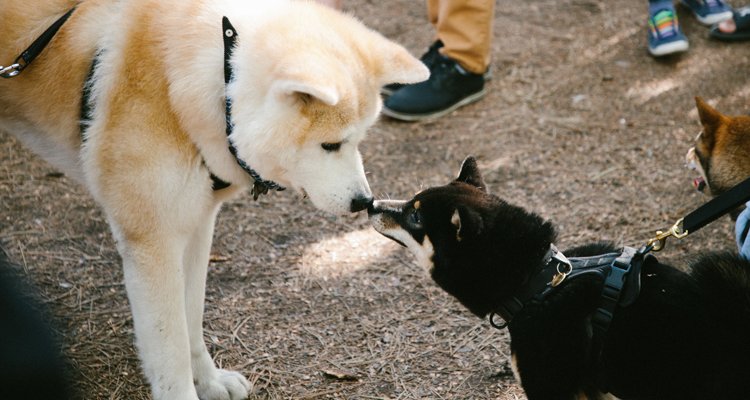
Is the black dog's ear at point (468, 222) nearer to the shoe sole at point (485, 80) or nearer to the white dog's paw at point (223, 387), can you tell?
the white dog's paw at point (223, 387)

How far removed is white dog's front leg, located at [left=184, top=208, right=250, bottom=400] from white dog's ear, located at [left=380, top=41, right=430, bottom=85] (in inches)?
30.2

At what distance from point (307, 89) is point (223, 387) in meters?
1.28

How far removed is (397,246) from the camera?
372 centimetres

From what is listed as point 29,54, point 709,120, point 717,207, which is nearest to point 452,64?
point 709,120

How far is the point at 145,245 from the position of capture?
2.26 metres

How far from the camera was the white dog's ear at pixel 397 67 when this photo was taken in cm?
242

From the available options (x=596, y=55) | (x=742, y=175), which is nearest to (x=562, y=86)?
(x=596, y=55)

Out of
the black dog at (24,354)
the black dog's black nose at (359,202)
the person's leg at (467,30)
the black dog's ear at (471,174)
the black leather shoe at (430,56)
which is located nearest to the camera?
the black dog at (24,354)

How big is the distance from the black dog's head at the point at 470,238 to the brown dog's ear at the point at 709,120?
103cm

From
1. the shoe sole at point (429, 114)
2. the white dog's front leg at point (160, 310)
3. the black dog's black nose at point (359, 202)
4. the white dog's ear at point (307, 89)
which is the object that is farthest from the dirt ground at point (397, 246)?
the white dog's ear at point (307, 89)

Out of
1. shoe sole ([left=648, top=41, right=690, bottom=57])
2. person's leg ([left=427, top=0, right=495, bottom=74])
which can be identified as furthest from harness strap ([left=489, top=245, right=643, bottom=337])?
shoe sole ([left=648, top=41, right=690, bottom=57])

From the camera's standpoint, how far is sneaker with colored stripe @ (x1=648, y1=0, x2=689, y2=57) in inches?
202

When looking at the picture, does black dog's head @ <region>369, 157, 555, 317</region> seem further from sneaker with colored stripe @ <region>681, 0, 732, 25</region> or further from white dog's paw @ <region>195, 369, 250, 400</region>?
sneaker with colored stripe @ <region>681, 0, 732, 25</region>

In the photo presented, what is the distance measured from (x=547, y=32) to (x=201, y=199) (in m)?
4.13
